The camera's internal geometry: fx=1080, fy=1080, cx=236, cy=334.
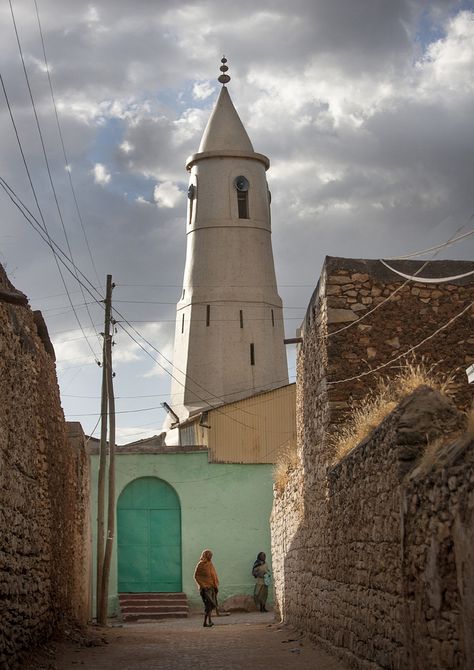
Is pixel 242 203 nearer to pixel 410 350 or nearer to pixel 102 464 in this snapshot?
pixel 102 464

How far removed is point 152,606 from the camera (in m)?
29.4

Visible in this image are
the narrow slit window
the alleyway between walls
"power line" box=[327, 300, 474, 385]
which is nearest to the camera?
the alleyway between walls

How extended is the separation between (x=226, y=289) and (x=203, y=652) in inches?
1134

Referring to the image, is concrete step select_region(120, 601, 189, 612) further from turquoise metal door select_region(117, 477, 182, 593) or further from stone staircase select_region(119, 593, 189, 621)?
turquoise metal door select_region(117, 477, 182, 593)

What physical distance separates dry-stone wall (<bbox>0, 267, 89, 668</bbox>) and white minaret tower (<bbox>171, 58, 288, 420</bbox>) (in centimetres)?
2429

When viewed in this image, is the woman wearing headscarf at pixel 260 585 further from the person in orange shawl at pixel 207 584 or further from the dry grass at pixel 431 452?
the dry grass at pixel 431 452

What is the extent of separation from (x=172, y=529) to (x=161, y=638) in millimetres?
13261

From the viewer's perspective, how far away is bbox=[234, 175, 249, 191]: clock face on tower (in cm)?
4391

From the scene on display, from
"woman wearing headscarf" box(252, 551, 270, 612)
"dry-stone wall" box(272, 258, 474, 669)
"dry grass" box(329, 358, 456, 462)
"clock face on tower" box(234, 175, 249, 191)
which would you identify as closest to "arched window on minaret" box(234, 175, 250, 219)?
"clock face on tower" box(234, 175, 249, 191)

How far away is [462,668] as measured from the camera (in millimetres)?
7703

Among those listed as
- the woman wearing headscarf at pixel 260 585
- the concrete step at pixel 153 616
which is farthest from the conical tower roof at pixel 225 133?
the concrete step at pixel 153 616

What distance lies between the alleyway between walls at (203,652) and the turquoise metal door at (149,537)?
38.0 feet

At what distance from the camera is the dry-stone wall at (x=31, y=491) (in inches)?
421

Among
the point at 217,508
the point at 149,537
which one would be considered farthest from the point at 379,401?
the point at 149,537
